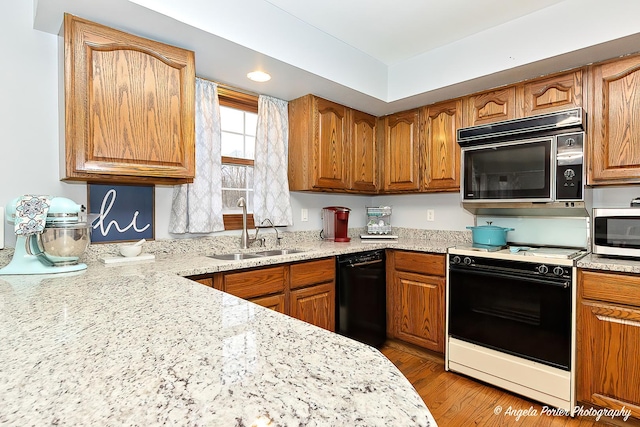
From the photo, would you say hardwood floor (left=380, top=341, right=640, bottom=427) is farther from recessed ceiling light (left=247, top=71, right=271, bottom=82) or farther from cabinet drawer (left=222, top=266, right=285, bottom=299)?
recessed ceiling light (left=247, top=71, right=271, bottom=82)

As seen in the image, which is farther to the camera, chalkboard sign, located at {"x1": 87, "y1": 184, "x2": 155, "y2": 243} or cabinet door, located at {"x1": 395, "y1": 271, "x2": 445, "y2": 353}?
cabinet door, located at {"x1": 395, "y1": 271, "x2": 445, "y2": 353}

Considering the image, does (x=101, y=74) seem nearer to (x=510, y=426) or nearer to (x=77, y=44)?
(x=77, y=44)

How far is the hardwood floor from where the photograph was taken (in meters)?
1.86

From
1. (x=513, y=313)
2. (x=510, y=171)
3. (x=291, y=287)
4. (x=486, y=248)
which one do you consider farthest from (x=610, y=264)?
(x=291, y=287)

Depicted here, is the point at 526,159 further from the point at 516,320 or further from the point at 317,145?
the point at 317,145

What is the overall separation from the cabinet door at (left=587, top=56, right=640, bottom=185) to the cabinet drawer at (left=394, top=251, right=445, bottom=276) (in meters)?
1.06


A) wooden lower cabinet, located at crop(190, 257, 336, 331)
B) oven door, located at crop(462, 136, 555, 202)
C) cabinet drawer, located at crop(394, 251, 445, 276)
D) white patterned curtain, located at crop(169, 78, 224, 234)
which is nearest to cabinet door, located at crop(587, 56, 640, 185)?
oven door, located at crop(462, 136, 555, 202)

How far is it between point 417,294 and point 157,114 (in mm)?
2166

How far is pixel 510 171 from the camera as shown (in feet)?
7.68

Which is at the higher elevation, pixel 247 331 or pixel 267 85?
pixel 267 85

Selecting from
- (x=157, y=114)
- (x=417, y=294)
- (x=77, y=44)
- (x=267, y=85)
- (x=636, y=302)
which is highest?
(x=267, y=85)

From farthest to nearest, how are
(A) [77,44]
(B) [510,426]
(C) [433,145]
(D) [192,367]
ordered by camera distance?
(C) [433,145], (B) [510,426], (A) [77,44], (D) [192,367]

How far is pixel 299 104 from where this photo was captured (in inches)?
109

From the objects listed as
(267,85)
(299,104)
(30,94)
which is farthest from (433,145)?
(30,94)
